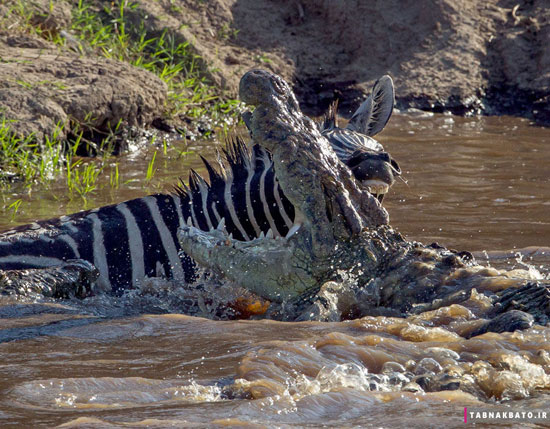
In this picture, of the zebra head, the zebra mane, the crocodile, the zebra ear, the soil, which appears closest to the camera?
the crocodile

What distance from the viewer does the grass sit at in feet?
23.0

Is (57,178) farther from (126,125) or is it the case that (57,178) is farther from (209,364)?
(209,364)

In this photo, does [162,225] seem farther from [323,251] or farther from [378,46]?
[378,46]

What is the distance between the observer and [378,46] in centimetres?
1141

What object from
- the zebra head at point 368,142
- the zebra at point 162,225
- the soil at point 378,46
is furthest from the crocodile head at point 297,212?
the soil at point 378,46

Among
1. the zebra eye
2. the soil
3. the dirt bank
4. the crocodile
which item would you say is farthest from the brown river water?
the dirt bank

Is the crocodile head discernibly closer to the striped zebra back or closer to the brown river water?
the brown river water

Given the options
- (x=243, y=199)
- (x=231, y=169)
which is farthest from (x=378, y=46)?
(x=243, y=199)

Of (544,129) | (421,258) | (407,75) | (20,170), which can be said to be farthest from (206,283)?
(407,75)

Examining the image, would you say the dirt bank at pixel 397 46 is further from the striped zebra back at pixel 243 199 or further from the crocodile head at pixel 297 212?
the crocodile head at pixel 297 212

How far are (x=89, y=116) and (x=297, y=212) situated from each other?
14.7ft

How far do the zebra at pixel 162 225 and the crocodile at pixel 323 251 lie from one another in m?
0.68

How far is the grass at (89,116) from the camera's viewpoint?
7.01 metres

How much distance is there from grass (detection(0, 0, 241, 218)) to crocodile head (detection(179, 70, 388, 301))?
2.84m
